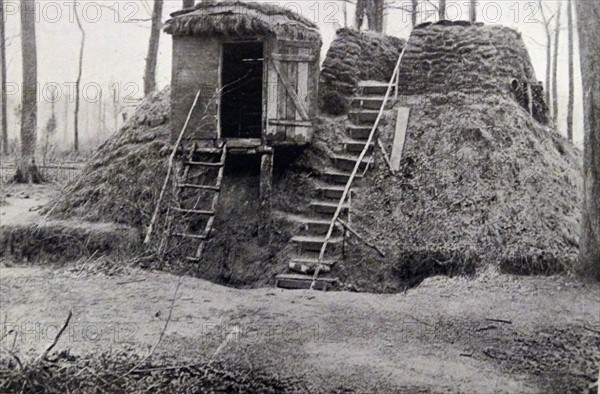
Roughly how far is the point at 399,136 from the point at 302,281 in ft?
9.10

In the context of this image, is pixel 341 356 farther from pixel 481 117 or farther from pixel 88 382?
pixel 481 117

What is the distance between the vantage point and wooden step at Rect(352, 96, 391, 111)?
348 inches

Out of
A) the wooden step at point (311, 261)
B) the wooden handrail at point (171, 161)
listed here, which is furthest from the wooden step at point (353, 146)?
the wooden handrail at point (171, 161)

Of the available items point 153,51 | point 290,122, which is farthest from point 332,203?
point 153,51

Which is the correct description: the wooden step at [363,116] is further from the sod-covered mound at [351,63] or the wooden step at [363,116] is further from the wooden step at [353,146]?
the wooden step at [353,146]

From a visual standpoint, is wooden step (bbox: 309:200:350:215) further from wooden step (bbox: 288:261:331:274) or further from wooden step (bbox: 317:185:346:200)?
wooden step (bbox: 288:261:331:274)

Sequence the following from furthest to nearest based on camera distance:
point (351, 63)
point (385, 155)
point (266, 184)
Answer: point (351, 63) → point (385, 155) → point (266, 184)

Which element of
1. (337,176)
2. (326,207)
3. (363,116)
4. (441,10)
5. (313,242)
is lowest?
(313,242)

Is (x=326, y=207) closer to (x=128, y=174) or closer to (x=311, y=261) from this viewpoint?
(x=311, y=261)

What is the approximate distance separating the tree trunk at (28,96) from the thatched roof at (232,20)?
83.4 inches

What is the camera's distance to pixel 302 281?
6.56 m

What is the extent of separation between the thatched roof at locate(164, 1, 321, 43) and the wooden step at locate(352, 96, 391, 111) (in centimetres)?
175

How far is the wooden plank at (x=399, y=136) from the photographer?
8016mm

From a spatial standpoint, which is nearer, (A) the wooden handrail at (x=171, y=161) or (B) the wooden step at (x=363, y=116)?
(A) the wooden handrail at (x=171, y=161)
